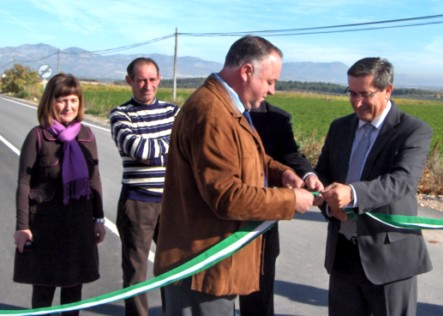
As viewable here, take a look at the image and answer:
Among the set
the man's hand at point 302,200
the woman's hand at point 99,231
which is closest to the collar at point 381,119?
the man's hand at point 302,200

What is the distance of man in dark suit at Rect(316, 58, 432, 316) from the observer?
3.06m

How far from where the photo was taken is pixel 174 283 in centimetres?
275

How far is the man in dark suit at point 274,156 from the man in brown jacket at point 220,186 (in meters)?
0.95

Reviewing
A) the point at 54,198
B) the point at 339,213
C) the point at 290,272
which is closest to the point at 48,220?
the point at 54,198

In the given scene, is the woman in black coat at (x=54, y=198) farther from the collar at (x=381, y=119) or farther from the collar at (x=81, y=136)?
the collar at (x=381, y=119)

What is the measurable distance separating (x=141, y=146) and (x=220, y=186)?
71.3 inches

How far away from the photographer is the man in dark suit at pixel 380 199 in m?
3.06

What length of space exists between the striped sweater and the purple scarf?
387 millimetres

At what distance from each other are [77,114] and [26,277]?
3.65ft

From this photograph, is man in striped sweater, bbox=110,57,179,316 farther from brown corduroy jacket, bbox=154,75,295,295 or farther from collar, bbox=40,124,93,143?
brown corduroy jacket, bbox=154,75,295,295

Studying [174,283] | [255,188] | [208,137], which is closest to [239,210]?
[255,188]

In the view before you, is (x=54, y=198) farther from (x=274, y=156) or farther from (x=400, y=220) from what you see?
(x=400, y=220)

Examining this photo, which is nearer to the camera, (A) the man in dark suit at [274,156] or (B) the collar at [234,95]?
(B) the collar at [234,95]

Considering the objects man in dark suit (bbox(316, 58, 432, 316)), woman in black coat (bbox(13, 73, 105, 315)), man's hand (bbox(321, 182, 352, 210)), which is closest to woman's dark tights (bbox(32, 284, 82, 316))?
woman in black coat (bbox(13, 73, 105, 315))
